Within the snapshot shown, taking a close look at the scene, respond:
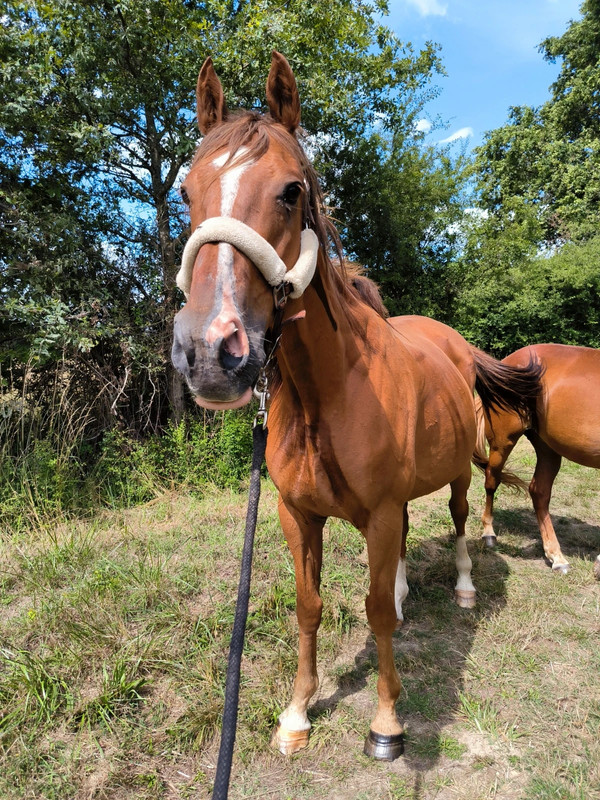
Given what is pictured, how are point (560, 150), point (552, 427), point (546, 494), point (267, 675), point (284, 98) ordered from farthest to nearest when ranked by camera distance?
point (560, 150)
point (546, 494)
point (552, 427)
point (267, 675)
point (284, 98)

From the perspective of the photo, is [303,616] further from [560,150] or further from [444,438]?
[560,150]

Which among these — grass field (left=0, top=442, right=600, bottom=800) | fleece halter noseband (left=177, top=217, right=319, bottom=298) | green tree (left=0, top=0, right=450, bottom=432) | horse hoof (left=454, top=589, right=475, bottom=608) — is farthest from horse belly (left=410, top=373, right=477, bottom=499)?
green tree (left=0, top=0, right=450, bottom=432)

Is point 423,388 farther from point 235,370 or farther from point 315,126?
point 315,126

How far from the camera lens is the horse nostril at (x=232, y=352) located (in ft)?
3.35

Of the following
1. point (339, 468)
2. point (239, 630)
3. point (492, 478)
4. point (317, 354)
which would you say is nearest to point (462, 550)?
point (492, 478)

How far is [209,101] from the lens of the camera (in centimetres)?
158

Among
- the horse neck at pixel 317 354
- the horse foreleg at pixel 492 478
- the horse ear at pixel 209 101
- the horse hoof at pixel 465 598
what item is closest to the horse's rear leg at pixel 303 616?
the horse neck at pixel 317 354

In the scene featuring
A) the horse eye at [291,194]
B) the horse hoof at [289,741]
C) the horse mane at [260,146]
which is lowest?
→ the horse hoof at [289,741]

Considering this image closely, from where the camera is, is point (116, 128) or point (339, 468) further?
point (116, 128)

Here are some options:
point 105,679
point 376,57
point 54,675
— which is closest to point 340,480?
point 105,679

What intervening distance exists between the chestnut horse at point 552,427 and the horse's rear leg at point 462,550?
3.09 ft

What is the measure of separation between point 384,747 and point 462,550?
1.61m

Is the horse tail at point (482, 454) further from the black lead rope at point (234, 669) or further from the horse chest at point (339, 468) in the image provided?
the black lead rope at point (234, 669)

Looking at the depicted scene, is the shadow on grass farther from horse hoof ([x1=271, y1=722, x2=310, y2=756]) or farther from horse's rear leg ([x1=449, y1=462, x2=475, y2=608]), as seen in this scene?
horse hoof ([x1=271, y1=722, x2=310, y2=756])
